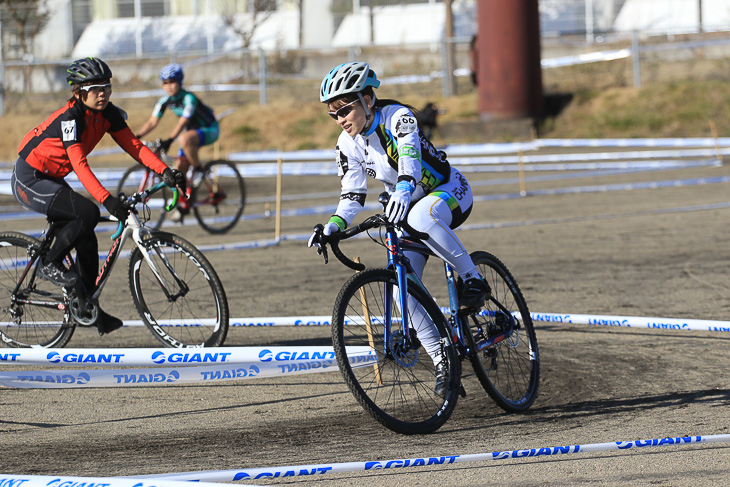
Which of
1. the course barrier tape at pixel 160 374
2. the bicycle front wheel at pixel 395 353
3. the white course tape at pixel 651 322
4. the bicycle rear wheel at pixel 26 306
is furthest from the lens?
the bicycle rear wheel at pixel 26 306

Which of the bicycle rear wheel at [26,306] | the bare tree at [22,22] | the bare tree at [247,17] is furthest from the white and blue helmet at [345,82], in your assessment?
the bare tree at [22,22]

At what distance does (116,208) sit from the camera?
22.5 ft

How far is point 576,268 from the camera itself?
10453 mm

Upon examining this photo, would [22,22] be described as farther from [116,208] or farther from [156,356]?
[156,356]

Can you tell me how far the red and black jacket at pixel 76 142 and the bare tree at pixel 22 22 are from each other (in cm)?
3323

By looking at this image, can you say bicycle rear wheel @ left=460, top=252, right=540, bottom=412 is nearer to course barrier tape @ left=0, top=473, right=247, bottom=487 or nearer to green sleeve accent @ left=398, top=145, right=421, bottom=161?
green sleeve accent @ left=398, top=145, right=421, bottom=161

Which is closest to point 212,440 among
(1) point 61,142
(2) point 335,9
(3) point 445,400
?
(3) point 445,400

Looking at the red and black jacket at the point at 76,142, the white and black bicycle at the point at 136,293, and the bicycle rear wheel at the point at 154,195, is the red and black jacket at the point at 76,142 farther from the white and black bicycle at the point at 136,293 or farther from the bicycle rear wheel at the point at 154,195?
the bicycle rear wheel at the point at 154,195

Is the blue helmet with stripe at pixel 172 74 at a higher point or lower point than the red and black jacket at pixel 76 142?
higher

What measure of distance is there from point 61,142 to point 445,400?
3353 millimetres

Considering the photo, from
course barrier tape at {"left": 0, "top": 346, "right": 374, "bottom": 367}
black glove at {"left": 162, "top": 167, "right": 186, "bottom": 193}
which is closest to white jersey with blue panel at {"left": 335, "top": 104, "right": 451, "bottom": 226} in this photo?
course barrier tape at {"left": 0, "top": 346, "right": 374, "bottom": 367}

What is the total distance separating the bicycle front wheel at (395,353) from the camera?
514 cm

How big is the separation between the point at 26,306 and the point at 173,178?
4.63 feet

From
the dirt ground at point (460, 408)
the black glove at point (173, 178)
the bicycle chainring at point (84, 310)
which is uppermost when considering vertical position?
the black glove at point (173, 178)
